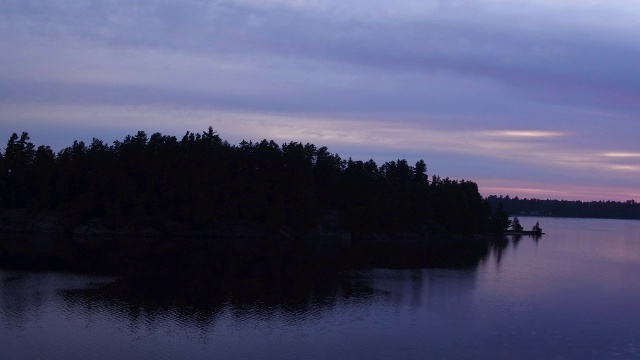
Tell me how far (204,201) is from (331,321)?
55361mm

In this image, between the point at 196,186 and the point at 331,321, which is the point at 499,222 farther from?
the point at 331,321

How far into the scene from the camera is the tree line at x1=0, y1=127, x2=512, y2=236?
88.0 metres

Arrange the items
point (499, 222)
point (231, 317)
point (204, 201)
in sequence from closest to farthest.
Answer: point (231, 317) → point (204, 201) → point (499, 222)

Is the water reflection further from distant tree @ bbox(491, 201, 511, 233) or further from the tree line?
distant tree @ bbox(491, 201, 511, 233)

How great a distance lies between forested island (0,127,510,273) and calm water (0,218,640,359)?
23917mm

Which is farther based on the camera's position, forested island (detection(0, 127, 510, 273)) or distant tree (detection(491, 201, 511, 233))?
distant tree (detection(491, 201, 511, 233))

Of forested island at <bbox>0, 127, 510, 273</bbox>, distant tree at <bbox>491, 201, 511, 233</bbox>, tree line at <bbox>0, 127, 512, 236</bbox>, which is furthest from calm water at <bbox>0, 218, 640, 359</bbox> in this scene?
distant tree at <bbox>491, 201, 511, 233</bbox>

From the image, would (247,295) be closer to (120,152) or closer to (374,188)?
(120,152)

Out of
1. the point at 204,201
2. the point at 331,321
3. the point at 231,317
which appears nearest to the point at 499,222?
the point at 204,201

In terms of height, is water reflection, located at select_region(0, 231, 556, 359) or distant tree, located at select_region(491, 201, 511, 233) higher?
distant tree, located at select_region(491, 201, 511, 233)

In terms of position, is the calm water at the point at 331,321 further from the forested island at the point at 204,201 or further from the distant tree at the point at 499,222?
the distant tree at the point at 499,222

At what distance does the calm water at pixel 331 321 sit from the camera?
96.3 feet

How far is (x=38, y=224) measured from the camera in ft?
285

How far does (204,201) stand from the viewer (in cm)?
8850
